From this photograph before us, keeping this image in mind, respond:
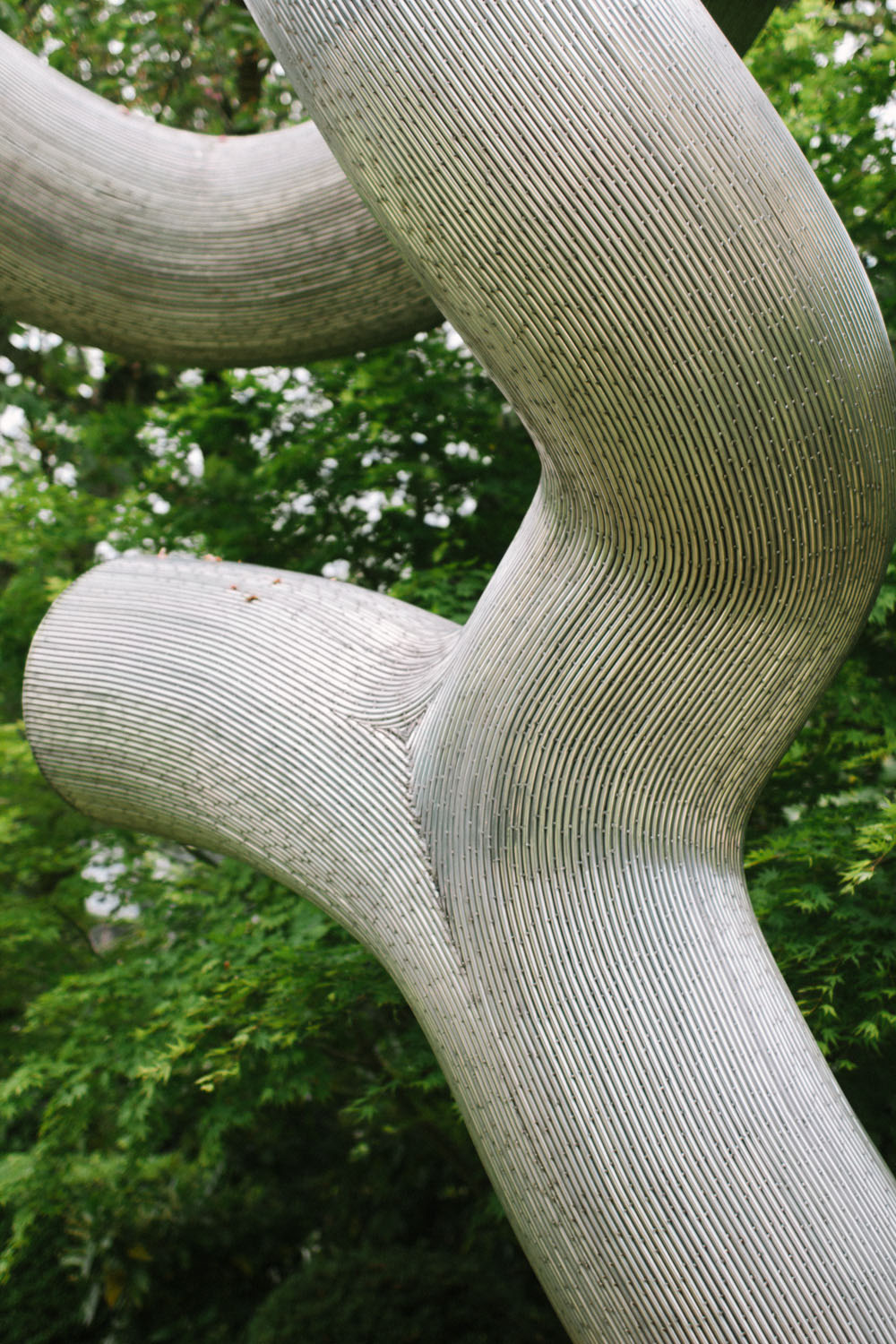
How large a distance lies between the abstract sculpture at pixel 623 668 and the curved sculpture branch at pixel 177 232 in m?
0.81

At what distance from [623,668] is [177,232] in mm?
1812

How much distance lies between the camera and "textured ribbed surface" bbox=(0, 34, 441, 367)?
8.20ft

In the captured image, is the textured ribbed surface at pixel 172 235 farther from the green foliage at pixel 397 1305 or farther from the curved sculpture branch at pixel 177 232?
the green foliage at pixel 397 1305

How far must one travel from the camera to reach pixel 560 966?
183 centimetres

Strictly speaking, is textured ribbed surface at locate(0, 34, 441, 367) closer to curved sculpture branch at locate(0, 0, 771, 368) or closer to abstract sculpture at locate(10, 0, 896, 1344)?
curved sculpture branch at locate(0, 0, 771, 368)

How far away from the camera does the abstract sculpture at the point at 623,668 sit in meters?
1.58

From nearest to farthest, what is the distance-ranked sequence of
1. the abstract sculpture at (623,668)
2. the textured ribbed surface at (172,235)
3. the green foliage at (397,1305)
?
the abstract sculpture at (623,668), the textured ribbed surface at (172,235), the green foliage at (397,1305)

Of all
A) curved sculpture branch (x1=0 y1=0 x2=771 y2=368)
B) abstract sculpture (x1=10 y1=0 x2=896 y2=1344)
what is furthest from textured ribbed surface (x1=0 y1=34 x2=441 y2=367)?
abstract sculpture (x1=10 y1=0 x2=896 y2=1344)

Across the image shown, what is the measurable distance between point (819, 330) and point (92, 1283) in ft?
19.7

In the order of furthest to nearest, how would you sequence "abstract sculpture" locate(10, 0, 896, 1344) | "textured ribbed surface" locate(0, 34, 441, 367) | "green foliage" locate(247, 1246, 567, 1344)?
A: 1. "green foliage" locate(247, 1246, 567, 1344)
2. "textured ribbed surface" locate(0, 34, 441, 367)
3. "abstract sculpture" locate(10, 0, 896, 1344)

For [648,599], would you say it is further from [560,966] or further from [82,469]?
[82,469]

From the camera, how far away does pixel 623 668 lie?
1.83 meters

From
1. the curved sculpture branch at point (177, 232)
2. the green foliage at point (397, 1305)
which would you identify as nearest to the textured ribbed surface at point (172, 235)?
the curved sculpture branch at point (177, 232)

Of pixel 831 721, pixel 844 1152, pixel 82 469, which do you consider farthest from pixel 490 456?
pixel 844 1152
